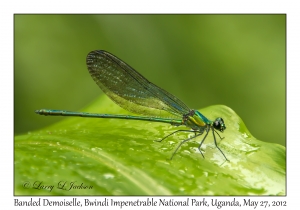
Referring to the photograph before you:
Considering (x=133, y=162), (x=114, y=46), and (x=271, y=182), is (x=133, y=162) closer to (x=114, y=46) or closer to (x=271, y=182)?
(x=271, y=182)

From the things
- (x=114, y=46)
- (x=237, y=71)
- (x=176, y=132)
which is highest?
(x=114, y=46)

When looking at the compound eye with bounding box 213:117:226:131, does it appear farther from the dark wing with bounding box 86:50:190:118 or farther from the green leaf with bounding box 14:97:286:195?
the dark wing with bounding box 86:50:190:118

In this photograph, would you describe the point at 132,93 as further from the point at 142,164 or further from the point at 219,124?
the point at 142,164

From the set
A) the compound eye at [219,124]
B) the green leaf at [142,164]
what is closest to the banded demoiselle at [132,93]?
the compound eye at [219,124]

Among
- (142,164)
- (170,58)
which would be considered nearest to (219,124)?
(142,164)

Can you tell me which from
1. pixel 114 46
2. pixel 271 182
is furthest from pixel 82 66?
pixel 271 182

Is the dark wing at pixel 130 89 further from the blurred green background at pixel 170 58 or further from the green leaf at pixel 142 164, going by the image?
the blurred green background at pixel 170 58

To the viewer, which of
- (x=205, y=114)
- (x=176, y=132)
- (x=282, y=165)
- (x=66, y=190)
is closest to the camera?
(x=66, y=190)

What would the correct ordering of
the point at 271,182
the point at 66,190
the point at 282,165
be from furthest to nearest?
1. the point at 282,165
2. the point at 271,182
3. the point at 66,190

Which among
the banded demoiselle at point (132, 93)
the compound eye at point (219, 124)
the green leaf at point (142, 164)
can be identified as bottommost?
the green leaf at point (142, 164)
